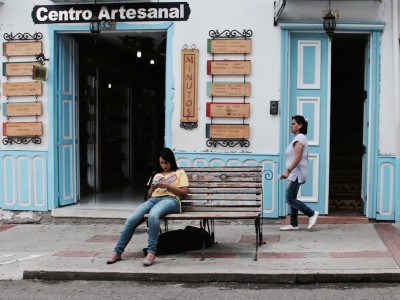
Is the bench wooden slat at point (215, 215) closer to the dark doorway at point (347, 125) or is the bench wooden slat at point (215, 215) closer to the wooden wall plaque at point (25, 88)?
the dark doorway at point (347, 125)

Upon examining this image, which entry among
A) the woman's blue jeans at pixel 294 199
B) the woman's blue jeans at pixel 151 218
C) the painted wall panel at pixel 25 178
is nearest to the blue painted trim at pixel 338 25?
the woman's blue jeans at pixel 294 199

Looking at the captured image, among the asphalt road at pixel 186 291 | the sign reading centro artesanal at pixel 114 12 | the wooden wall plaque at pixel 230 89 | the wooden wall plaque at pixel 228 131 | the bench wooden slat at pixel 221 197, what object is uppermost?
the sign reading centro artesanal at pixel 114 12

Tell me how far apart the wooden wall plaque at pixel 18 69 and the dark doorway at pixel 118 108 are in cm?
114

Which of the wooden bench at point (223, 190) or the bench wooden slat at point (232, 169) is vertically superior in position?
the bench wooden slat at point (232, 169)

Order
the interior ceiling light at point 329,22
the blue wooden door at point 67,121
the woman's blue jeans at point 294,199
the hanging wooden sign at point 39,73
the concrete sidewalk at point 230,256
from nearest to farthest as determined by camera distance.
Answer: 1. the concrete sidewalk at point 230,256
2. the woman's blue jeans at point 294,199
3. the interior ceiling light at point 329,22
4. the hanging wooden sign at point 39,73
5. the blue wooden door at point 67,121

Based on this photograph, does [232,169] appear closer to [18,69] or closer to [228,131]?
[228,131]

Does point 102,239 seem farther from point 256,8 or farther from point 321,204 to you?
point 256,8

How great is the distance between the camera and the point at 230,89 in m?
9.09

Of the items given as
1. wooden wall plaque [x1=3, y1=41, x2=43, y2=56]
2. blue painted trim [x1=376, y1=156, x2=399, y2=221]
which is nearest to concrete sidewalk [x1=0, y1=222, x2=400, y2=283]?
blue painted trim [x1=376, y1=156, x2=399, y2=221]

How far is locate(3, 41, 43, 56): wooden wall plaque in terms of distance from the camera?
31.3ft

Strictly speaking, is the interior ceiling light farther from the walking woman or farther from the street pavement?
the street pavement

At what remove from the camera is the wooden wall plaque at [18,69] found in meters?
9.52

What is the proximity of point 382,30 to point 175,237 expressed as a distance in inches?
185

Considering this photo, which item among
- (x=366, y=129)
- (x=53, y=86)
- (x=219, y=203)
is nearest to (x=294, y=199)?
(x=219, y=203)
